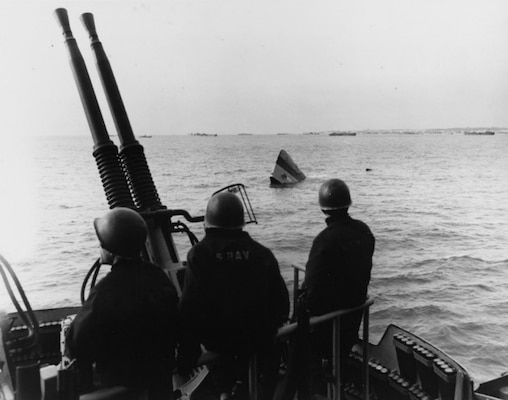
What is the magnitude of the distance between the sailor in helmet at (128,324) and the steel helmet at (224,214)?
575 millimetres

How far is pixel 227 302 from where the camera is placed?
3455 mm

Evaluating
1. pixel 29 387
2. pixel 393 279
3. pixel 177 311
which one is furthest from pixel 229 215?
pixel 393 279

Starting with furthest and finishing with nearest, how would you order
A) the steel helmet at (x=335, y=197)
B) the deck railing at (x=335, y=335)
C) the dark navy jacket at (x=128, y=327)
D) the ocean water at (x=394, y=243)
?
1. the ocean water at (x=394, y=243)
2. the steel helmet at (x=335, y=197)
3. the deck railing at (x=335, y=335)
4. the dark navy jacket at (x=128, y=327)

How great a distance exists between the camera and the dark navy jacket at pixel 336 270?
4.45 metres

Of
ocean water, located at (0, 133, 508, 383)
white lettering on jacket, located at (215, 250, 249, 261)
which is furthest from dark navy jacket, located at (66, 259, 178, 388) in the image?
ocean water, located at (0, 133, 508, 383)

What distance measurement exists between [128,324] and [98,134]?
11.3 ft

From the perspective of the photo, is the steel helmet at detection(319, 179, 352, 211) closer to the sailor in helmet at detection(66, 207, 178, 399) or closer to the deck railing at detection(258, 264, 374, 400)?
the deck railing at detection(258, 264, 374, 400)

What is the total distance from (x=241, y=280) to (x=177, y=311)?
0.45 meters

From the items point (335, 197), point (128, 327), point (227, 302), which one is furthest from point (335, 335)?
point (128, 327)

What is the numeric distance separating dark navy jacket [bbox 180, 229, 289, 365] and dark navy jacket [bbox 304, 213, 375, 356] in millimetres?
1006

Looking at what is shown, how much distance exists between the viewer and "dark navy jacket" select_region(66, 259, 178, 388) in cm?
301

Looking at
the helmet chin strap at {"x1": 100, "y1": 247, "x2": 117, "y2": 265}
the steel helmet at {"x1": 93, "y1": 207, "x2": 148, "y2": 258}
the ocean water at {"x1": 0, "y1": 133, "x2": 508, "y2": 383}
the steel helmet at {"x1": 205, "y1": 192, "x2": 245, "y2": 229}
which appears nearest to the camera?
the steel helmet at {"x1": 93, "y1": 207, "x2": 148, "y2": 258}

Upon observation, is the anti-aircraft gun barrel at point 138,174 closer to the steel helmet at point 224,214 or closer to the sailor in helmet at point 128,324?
the steel helmet at point 224,214

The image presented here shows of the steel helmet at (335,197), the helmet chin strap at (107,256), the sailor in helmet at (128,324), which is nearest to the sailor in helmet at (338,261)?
the steel helmet at (335,197)
